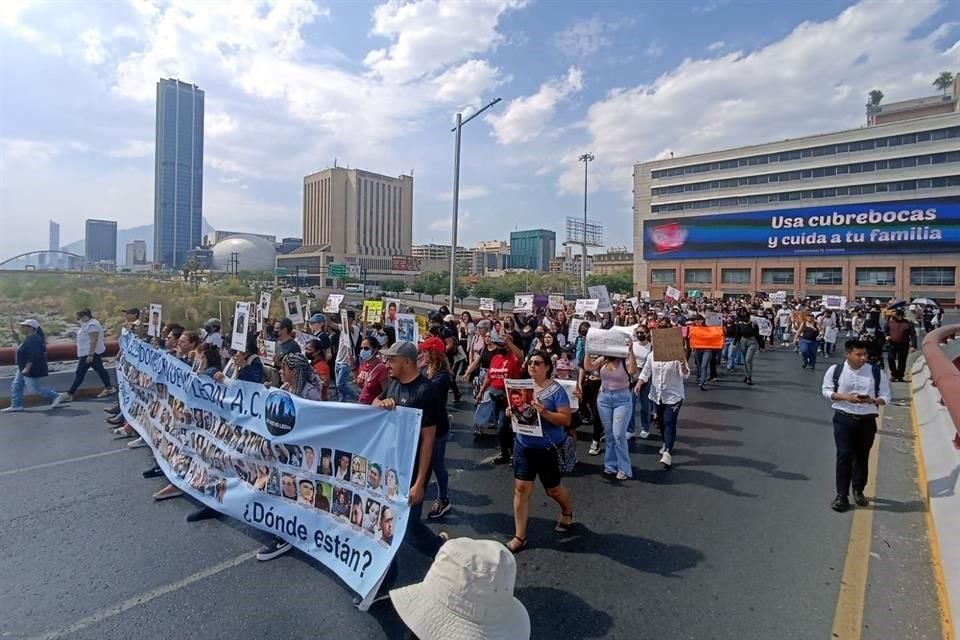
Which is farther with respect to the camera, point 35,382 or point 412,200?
point 412,200

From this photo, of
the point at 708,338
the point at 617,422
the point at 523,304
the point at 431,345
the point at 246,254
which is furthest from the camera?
the point at 246,254

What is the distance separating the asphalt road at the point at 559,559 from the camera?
139 inches

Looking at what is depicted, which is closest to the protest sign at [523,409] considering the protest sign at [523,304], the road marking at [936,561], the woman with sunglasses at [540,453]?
the woman with sunglasses at [540,453]

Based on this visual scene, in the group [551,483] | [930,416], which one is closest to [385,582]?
[551,483]

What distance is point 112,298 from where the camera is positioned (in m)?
26.9

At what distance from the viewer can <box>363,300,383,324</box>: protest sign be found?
13.3 metres

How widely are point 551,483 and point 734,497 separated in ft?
7.99

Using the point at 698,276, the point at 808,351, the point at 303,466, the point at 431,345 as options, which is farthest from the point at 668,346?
the point at 698,276

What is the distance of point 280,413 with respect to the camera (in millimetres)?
4559

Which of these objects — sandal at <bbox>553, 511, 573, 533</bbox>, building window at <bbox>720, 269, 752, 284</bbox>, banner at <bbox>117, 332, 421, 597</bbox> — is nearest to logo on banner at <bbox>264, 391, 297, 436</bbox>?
banner at <bbox>117, 332, 421, 597</bbox>

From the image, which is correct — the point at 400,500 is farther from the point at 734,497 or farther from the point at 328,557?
the point at 734,497

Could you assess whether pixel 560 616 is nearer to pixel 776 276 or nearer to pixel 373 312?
pixel 373 312

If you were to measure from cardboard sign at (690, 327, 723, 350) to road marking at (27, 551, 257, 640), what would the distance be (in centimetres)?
1081

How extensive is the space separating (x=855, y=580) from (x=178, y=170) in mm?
199110
